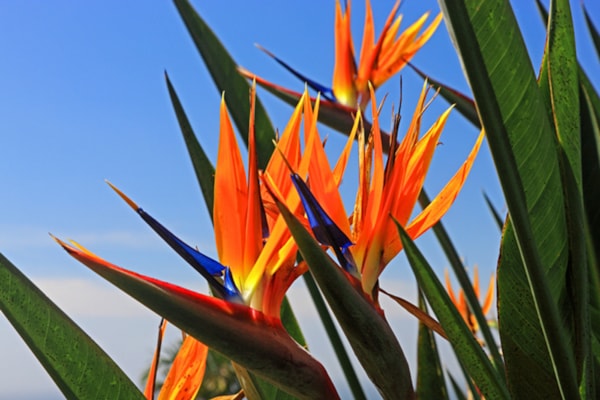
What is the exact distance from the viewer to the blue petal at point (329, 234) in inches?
18.3

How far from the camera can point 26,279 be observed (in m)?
0.47

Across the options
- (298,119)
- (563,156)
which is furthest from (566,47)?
(298,119)

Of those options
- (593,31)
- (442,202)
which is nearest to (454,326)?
(442,202)

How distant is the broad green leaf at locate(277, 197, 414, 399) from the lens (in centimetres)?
40

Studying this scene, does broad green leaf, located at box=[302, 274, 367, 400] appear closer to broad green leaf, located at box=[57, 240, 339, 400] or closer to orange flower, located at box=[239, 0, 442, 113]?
orange flower, located at box=[239, 0, 442, 113]

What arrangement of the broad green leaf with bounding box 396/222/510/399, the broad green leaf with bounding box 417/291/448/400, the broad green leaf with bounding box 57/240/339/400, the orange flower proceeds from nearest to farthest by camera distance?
the broad green leaf with bounding box 57/240/339/400
the broad green leaf with bounding box 396/222/510/399
the broad green leaf with bounding box 417/291/448/400
the orange flower

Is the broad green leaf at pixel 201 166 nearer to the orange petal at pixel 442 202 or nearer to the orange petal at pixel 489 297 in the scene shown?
the orange petal at pixel 442 202

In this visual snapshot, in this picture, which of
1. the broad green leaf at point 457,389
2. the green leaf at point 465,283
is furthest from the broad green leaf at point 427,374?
the broad green leaf at point 457,389

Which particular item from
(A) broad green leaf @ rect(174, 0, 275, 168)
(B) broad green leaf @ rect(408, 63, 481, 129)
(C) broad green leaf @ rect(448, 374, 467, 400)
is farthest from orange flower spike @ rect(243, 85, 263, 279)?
(C) broad green leaf @ rect(448, 374, 467, 400)

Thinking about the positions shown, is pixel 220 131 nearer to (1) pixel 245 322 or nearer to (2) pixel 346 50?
(1) pixel 245 322

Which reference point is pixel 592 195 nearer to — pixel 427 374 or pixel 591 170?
pixel 591 170

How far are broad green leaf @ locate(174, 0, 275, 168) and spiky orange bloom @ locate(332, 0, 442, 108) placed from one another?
370mm

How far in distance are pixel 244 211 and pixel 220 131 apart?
52 mm

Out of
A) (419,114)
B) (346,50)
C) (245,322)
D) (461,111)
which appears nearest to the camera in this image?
(245,322)
